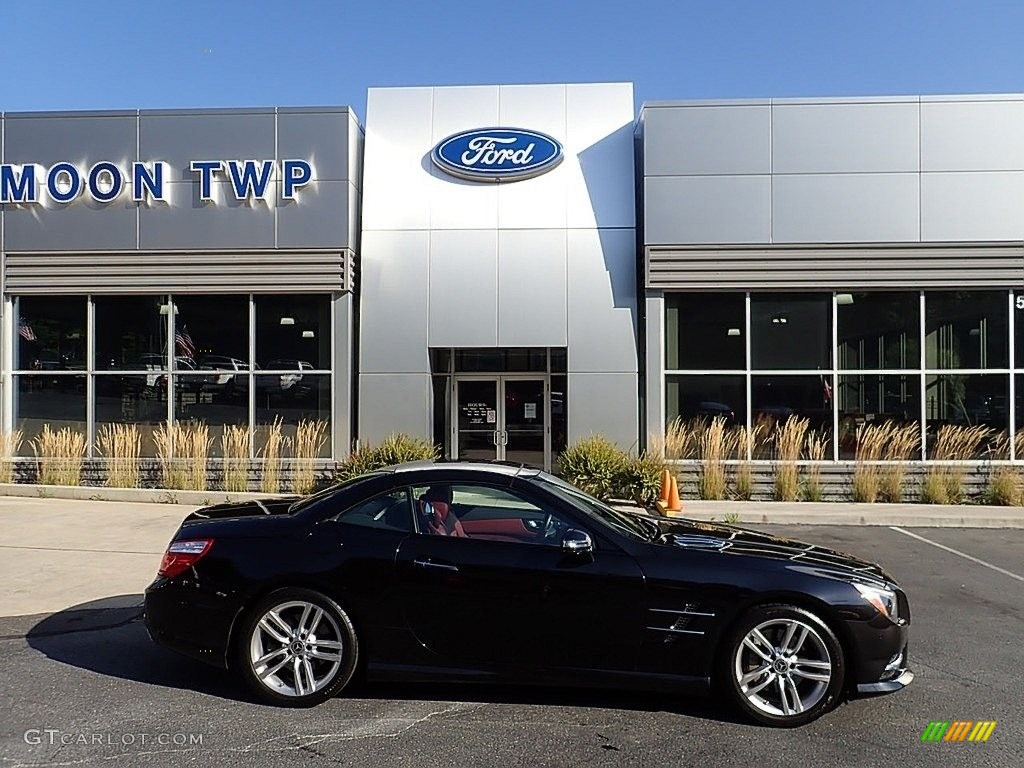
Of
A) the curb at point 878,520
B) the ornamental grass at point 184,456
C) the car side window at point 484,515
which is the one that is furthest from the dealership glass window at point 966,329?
the ornamental grass at point 184,456

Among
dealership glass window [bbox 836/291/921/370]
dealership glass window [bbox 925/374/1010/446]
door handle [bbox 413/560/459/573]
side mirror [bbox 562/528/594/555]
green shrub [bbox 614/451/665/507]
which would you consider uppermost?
dealership glass window [bbox 836/291/921/370]

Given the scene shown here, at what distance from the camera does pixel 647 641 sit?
189 inches

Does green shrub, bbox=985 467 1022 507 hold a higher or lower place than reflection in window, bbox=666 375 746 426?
lower

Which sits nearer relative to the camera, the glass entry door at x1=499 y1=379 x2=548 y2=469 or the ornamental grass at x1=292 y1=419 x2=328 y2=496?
the ornamental grass at x1=292 y1=419 x2=328 y2=496

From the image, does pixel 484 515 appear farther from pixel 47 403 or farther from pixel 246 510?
pixel 47 403

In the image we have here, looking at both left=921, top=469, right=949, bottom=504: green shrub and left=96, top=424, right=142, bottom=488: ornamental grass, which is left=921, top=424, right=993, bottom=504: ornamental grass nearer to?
left=921, top=469, right=949, bottom=504: green shrub

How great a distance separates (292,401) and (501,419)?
3836mm

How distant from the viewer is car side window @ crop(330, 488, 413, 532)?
205 inches

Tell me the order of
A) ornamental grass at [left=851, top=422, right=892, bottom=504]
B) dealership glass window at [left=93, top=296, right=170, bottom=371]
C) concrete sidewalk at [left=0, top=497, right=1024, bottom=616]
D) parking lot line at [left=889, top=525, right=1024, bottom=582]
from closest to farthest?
concrete sidewalk at [left=0, top=497, right=1024, bottom=616] → parking lot line at [left=889, top=525, right=1024, bottom=582] → ornamental grass at [left=851, top=422, right=892, bottom=504] → dealership glass window at [left=93, top=296, right=170, bottom=371]

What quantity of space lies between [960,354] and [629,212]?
6.24 m

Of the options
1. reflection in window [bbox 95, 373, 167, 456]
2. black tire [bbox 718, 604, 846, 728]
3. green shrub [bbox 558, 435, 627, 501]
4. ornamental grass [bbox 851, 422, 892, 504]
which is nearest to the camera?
black tire [bbox 718, 604, 846, 728]

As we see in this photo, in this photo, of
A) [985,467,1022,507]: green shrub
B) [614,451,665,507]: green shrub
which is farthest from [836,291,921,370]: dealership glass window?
[614,451,665,507]: green shrub

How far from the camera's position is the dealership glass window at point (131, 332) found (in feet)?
51.4

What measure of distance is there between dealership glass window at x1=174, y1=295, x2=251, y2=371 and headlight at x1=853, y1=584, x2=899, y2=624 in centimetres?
1269
